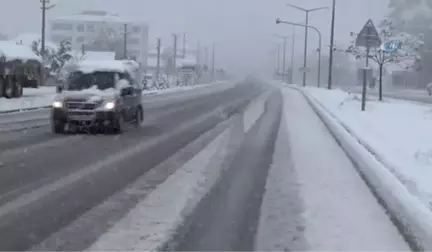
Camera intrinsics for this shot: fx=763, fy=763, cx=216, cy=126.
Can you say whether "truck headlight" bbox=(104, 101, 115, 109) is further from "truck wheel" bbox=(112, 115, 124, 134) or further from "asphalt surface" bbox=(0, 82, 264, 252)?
"asphalt surface" bbox=(0, 82, 264, 252)

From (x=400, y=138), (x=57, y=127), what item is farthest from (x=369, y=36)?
(x=57, y=127)

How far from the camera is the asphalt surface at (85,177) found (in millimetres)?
7848

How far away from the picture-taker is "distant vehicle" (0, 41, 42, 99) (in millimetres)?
37688

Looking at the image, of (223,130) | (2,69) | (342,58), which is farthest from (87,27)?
(223,130)

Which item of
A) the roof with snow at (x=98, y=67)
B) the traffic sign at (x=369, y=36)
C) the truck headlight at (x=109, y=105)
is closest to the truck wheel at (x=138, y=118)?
the roof with snow at (x=98, y=67)

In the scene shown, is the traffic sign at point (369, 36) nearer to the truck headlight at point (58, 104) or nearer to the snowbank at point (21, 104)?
the truck headlight at point (58, 104)

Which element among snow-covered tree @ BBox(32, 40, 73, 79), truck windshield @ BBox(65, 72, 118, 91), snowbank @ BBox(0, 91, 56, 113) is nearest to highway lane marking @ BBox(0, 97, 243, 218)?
truck windshield @ BBox(65, 72, 118, 91)

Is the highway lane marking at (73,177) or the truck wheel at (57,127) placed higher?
the truck wheel at (57,127)

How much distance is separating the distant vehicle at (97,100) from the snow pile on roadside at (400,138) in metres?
6.22

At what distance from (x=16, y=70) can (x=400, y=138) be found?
26184 millimetres

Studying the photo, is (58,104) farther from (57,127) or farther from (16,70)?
(16,70)

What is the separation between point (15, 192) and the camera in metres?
10.1

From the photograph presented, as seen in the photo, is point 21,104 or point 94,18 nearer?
point 21,104

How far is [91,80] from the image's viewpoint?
20.8 m
